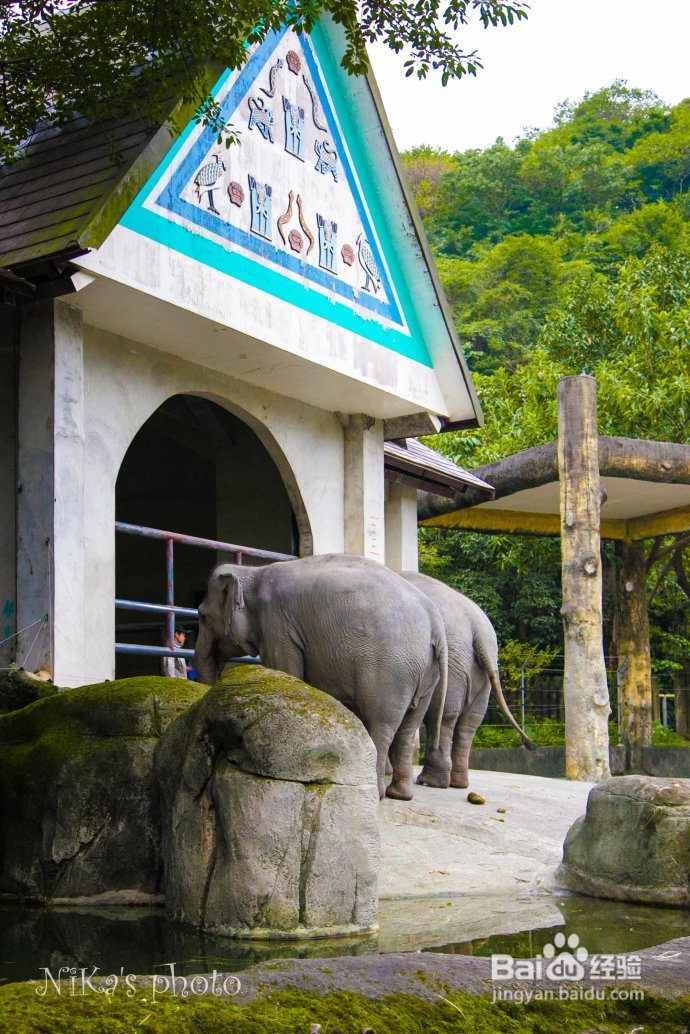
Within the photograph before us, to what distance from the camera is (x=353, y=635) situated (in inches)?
364

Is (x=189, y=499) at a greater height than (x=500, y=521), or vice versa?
(x=189, y=499)

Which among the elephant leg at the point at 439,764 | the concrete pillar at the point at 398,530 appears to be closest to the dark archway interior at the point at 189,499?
the concrete pillar at the point at 398,530

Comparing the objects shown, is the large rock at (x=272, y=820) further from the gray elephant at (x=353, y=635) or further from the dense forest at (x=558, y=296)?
the dense forest at (x=558, y=296)

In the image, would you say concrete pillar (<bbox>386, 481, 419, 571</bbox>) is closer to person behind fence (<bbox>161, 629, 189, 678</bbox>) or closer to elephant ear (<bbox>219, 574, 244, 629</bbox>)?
person behind fence (<bbox>161, 629, 189, 678</bbox>)

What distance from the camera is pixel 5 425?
10.3 m

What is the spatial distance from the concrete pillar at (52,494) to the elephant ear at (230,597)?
1.10 m

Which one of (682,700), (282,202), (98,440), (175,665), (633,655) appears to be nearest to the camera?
(98,440)

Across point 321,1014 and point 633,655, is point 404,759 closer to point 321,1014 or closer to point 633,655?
point 321,1014

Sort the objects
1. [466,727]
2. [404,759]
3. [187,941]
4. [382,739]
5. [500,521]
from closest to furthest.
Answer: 1. [187,941]
2. [382,739]
3. [404,759]
4. [466,727]
5. [500,521]

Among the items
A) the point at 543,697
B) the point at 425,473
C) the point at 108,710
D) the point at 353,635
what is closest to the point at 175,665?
the point at 353,635

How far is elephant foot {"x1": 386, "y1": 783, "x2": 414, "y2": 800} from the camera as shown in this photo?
9.51m

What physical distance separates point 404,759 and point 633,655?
1157 centimetres

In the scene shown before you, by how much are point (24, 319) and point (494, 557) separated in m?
21.2

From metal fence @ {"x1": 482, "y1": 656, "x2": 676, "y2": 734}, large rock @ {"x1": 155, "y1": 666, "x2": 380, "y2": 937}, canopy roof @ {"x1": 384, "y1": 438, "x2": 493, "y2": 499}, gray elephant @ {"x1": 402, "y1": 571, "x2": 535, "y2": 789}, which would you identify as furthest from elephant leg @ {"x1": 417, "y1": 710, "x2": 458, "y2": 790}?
metal fence @ {"x1": 482, "y1": 656, "x2": 676, "y2": 734}
